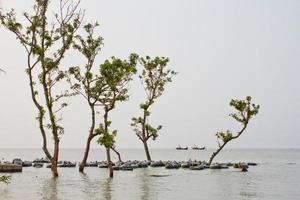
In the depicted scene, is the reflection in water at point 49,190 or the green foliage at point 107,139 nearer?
the reflection in water at point 49,190

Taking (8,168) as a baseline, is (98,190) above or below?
below

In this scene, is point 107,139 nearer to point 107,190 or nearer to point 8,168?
point 107,190

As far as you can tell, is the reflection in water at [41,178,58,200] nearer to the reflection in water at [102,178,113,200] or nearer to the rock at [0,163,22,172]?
the reflection in water at [102,178,113,200]

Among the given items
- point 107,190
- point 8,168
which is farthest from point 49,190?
point 8,168

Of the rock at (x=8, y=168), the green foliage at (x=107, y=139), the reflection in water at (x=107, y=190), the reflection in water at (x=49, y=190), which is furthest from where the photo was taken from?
the rock at (x=8, y=168)

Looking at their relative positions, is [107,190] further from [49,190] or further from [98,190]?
[49,190]

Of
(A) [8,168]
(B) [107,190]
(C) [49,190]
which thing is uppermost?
(A) [8,168]

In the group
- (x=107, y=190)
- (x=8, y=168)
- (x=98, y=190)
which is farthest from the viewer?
(x=8, y=168)

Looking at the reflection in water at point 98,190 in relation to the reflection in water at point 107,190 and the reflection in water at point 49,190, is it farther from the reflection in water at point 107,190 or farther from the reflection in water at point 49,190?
the reflection in water at point 49,190

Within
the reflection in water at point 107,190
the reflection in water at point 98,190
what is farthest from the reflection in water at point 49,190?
the reflection in water at point 107,190

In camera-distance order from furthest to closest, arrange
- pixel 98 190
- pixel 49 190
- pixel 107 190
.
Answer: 1. pixel 107 190
2. pixel 98 190
3. pixel 49 190

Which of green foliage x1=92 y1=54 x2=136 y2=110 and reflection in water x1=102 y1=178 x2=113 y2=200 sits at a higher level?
green foliage x1=92 y1=54 x2=136 y2=110

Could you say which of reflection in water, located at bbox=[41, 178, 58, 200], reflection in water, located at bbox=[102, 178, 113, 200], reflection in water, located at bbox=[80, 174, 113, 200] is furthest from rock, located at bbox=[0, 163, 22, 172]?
reflection in water, located at bbox=[80, 174, 113, 200]

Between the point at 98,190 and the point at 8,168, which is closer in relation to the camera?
the point at 98,190
